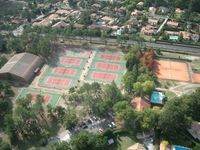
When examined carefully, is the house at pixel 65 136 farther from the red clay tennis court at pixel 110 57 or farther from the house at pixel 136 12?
the house at pixel 136 12

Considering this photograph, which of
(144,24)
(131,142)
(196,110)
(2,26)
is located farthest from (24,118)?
(144,24)

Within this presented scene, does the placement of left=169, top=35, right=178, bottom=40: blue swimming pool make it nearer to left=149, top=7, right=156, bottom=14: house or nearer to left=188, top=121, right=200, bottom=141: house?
left=149, top=7, right=156, bottom=14: house

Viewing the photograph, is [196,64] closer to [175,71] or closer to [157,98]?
[175,71]

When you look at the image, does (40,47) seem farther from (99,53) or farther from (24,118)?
(24,118)

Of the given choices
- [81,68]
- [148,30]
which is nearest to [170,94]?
[81,68]

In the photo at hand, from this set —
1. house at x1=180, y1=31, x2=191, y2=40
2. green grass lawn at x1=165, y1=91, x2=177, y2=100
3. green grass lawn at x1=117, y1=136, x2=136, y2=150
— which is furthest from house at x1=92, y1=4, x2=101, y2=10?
green grass lawn at x1=117, y1=136, x2=136, y2=150
